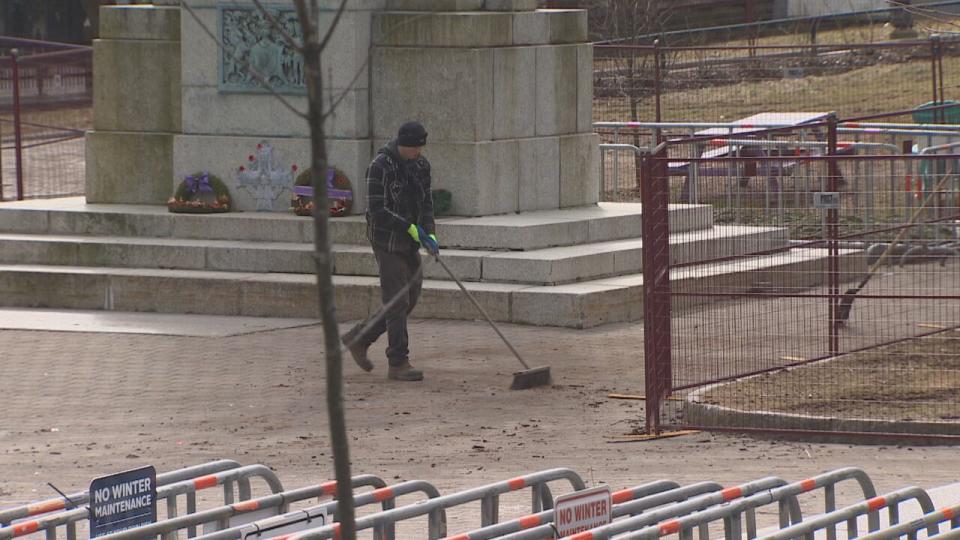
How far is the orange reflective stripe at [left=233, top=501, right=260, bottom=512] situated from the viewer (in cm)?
598

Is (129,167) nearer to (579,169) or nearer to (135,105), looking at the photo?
(135,105)

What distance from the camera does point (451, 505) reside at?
6.02 metres

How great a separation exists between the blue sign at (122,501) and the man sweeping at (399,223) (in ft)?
17.2

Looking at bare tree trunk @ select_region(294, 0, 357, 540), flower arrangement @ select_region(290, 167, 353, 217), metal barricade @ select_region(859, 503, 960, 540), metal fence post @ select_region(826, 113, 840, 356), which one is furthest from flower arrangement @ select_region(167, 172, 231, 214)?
bare tree trunk @ select_region(294, 0, 357, 540)

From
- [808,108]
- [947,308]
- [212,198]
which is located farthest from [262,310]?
[808,108]

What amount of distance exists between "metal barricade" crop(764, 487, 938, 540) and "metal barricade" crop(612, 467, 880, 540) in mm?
31

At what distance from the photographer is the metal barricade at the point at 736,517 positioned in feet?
18.2

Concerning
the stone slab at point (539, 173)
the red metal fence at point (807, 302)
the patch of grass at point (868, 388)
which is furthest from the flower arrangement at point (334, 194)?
the patch of grass at point (868, 388)

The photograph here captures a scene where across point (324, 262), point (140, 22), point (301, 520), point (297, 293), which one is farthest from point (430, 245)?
point (324, 262)

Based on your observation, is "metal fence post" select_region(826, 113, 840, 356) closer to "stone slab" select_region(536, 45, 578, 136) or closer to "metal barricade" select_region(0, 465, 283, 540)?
"stone slab" select_region(536, 45, 578, 136)

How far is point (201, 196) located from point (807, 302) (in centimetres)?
589

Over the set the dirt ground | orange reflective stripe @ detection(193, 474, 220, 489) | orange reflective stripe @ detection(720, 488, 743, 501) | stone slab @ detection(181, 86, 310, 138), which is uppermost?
stone slab @ detection(181, 86, 310, 138)

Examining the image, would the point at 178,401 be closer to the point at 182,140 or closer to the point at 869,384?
the point at 869,384

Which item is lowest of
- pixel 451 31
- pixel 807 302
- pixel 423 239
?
pixel 807 302
